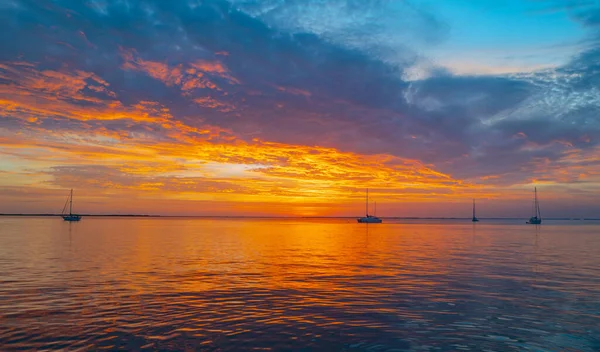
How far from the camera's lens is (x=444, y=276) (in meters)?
41.5

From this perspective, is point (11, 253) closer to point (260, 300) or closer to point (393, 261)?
point (260, 300)

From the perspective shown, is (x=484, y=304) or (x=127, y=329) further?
(x=484, y=304)

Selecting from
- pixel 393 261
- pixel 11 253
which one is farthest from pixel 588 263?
pixel 11 253

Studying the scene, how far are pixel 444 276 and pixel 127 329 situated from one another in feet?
101

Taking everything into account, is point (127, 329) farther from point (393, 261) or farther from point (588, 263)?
point (588, 263)

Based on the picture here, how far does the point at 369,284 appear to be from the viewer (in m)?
36.6

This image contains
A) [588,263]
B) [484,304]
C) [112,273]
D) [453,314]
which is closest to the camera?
[453,314]

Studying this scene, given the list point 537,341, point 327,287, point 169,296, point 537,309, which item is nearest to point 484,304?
point 537,309

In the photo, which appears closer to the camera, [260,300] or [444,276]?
[260,300]

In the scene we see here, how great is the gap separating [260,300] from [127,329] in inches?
395

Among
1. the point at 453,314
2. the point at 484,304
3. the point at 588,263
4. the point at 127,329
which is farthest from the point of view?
the point at 588,263

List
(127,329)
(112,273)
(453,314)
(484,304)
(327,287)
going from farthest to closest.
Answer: (112,273)
(327,287)
(484,304)
(453,314)
(127,329)

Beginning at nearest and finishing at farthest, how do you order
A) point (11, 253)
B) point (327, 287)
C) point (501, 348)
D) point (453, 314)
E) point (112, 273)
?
point (501, 348), point (453, 314), point (327, 287), point (112, 273), point (11, 253)

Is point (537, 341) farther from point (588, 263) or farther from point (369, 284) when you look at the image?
point (588, 263)
